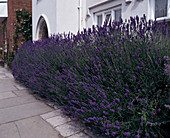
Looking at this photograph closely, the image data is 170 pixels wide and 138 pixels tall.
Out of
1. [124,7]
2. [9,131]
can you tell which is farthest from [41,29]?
[9,131]

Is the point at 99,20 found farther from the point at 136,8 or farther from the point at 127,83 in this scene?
the point at 127,83

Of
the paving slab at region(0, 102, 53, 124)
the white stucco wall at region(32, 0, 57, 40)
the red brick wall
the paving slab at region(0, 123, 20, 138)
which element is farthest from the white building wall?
the red brick wall

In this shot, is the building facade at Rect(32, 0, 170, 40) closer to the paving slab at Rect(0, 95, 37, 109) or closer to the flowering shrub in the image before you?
the flowering shrub

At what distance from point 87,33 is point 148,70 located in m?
1.70

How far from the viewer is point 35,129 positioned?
9.23 ft

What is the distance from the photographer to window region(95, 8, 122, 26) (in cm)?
549

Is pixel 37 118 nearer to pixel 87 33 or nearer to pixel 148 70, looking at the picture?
pixel 87 33

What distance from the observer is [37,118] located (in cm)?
324

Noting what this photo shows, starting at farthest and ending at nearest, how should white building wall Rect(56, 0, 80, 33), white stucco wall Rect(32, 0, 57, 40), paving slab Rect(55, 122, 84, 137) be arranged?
white stucco wall Rect(32, 0, 57, 40)
white building wall Rect(56, 0, 80, 33)
paving slab Rect(55, 122, 84, 137)

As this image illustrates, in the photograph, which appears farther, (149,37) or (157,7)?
(157,7)

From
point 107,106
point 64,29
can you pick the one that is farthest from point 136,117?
point 64,29

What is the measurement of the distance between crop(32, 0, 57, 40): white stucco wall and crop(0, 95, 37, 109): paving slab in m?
3.43

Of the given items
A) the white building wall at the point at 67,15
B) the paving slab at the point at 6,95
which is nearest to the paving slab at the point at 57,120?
the paving slab at the point at 6,95

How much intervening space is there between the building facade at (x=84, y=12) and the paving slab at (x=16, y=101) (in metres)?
3.15
